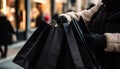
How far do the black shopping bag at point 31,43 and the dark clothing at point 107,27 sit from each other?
0.37 m

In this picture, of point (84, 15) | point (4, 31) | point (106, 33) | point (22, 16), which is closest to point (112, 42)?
point (106, 33)

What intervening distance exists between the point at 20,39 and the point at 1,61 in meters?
4.07

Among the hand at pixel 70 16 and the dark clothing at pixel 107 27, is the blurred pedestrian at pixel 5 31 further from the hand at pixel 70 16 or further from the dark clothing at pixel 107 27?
the dark clothing at pixel 107 27

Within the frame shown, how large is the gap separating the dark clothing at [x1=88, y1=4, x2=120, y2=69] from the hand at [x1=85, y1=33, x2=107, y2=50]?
82 mm

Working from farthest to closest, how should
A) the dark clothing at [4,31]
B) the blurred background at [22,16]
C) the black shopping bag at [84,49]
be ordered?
1. the blurred background at [22,16]
2. the dark clothing at [4,31]
3. the black shopping bag at [84,49]

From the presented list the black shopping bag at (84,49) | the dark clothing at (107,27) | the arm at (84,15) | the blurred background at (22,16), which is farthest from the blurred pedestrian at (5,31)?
the black shopping bag at (84,49)

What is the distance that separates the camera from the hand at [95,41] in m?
2.50

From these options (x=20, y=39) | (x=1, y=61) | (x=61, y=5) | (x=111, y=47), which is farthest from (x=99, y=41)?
(x=61, y=5)

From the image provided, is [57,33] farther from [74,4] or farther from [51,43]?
[74,4]

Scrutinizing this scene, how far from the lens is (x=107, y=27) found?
265 cm

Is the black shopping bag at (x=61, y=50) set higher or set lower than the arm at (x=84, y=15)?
lower

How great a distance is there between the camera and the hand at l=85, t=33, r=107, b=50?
2500mm

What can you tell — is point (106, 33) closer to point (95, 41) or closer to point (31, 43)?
point (95, 41)

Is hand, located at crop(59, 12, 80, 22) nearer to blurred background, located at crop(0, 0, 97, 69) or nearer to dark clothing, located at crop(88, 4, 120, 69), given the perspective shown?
dark clothing, located at crop(88, 4, 120, 69)
